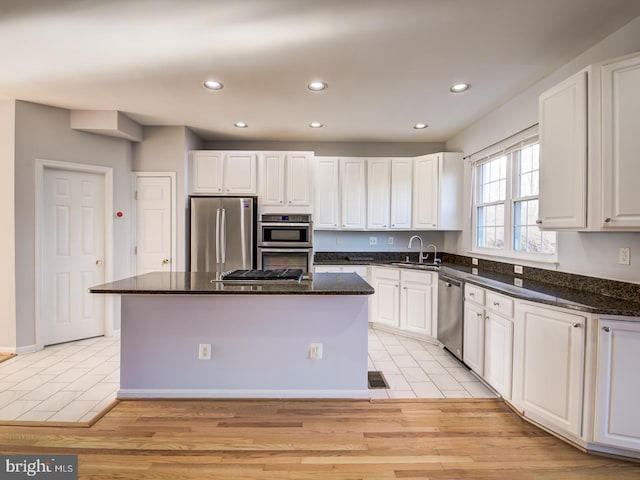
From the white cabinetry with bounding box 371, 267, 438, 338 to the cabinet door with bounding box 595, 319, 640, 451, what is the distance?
179 centimetres

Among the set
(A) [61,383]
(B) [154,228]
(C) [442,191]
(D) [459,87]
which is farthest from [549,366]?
(B) [154,228]

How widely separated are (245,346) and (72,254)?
2636mm

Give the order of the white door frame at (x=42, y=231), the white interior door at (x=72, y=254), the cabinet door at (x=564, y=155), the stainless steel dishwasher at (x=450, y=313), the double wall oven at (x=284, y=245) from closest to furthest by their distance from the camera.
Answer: the cabinet door at (x=564, y=155)
the stainless steel dishwasher at (x=450, y=313)
the white door frame at (x=42, y=231)
the white interior door at (x=72, y=254)
the double wall oven at (x=284, y=245)

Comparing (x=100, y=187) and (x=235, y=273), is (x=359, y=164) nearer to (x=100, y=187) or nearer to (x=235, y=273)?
(x=235, y=273)

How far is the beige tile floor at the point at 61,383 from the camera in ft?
7.22

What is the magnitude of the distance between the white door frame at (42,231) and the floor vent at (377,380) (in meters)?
3.14

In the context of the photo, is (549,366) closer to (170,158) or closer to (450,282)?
(450,282)

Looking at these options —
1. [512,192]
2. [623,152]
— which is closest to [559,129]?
[623,152]

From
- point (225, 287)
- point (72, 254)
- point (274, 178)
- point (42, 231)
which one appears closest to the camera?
point (225, 287)

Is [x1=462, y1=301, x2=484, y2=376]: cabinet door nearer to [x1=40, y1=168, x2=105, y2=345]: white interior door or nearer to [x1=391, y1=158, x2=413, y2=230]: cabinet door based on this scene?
[x1=391, y1=158, x2=413, y2=230]: cabinet door

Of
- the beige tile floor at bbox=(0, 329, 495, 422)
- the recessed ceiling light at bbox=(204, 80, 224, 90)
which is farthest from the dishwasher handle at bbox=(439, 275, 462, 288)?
the recessed ceiling light at bbox=(204, 80, 224, 90)

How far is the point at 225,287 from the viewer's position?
2.21m

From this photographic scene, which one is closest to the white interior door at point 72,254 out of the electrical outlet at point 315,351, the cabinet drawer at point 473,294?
the electrical outlet at point 315,351

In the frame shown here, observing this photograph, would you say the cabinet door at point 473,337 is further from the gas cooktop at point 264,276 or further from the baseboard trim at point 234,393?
the gas cooktop at point 264,276
